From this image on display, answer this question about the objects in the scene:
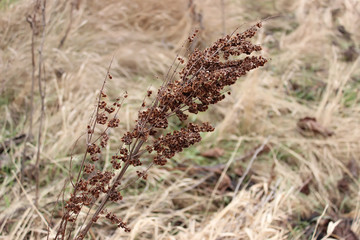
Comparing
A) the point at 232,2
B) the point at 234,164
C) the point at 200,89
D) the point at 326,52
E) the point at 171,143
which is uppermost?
the point at 232,2

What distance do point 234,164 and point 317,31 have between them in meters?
2.16

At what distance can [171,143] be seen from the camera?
4.03ft

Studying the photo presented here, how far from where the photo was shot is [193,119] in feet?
10.1

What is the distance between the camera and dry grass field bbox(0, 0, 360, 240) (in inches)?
87.0

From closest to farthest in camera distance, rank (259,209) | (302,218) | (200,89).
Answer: (200,89) < (259,209) < (302,218)

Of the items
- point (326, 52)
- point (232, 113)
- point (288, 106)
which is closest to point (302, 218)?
point (232, 113)

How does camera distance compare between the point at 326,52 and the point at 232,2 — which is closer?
the point at 326,52

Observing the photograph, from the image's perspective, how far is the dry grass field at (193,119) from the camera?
2.21 m

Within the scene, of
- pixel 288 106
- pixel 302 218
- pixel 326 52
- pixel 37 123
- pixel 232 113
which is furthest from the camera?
pixel 326 52

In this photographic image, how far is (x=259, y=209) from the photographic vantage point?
7.48 feet

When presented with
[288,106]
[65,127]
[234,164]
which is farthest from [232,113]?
[65,127]

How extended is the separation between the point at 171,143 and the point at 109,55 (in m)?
2.31

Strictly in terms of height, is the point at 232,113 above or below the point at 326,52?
below

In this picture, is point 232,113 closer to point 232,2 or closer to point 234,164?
point 234,164
